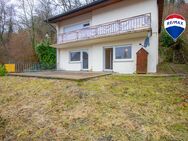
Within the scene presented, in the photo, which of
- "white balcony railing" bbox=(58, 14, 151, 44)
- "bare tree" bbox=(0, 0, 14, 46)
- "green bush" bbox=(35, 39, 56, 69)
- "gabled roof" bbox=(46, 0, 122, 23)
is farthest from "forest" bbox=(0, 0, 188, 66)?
"white balcony railing" bbox=(58, 14, 151, 44)

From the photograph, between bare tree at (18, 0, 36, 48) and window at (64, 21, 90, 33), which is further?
bare tree at (18, 0, 36, 48)

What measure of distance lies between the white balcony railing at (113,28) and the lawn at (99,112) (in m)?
5.53

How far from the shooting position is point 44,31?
109 feet

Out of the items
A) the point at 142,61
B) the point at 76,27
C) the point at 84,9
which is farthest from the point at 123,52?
the point at 76,27

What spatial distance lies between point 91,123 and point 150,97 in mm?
2663

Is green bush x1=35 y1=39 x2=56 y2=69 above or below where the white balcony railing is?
below

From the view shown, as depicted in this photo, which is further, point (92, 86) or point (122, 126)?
point (92, 86)

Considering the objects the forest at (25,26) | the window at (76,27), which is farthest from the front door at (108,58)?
the forest at (25,26)

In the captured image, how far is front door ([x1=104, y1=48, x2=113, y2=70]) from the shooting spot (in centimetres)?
1555

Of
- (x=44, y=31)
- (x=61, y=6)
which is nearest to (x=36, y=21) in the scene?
(x=44, y=31)

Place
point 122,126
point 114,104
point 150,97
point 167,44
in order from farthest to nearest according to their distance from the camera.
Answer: point 167,44 < point 150,97 < point 114,104 < point 122,126

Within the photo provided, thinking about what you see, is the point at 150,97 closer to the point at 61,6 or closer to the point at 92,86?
the point at 92,86

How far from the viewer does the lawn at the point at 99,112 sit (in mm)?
4699

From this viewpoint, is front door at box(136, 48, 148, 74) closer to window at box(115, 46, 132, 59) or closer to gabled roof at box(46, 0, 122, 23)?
window at box(115, 46, 132, 59)
